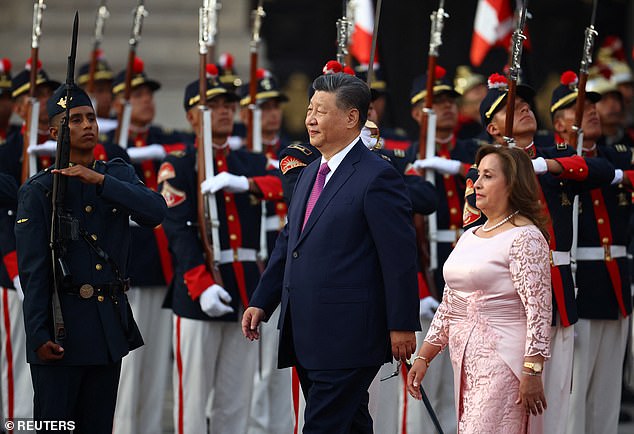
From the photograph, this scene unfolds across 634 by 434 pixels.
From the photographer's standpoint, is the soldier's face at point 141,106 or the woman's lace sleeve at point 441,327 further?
the soldier's face at point 141,106

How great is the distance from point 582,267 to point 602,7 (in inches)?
317

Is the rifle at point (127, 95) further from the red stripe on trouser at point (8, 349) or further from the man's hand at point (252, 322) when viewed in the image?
the man's hand at point (252, 322)

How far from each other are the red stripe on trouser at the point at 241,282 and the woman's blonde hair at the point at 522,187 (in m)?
2.48

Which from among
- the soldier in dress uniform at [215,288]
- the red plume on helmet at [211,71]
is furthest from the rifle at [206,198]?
the red plume on helmet at [211,71]

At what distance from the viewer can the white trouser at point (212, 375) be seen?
740 centimetres

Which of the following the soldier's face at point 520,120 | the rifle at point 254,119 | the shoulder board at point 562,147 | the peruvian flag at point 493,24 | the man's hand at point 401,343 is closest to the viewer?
the man's hand at point 401,343

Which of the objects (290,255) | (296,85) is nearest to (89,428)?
(290,255)

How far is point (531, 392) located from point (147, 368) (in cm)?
376

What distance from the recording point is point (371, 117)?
711 centimetres

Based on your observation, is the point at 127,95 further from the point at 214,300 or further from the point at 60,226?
the point at 60,226

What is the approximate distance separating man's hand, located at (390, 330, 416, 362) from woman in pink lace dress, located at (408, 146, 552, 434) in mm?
120

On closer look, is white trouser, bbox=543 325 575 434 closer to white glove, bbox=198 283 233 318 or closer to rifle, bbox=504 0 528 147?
rifle, bbox=504 0 528 147

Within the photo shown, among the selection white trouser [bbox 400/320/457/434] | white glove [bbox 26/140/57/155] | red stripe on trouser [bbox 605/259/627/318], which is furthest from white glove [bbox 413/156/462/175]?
white glove [bbox 26/140/57/155]

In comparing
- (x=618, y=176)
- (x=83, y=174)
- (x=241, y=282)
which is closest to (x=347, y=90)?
(x=83, y=174)
